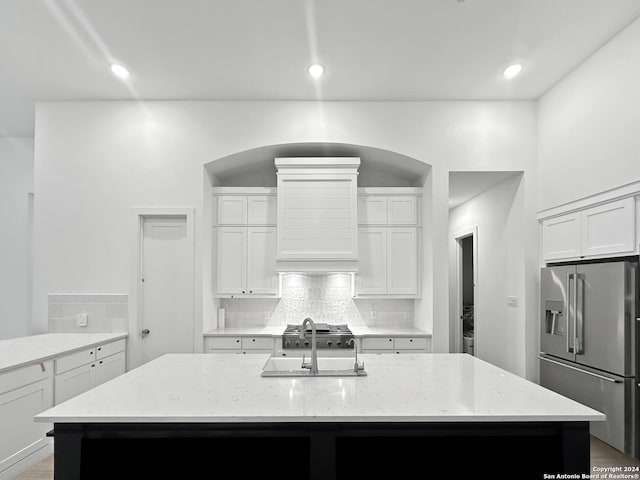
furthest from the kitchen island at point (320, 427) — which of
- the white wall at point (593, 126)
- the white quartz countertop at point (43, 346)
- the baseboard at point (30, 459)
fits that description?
the white wall at point (593, 126)

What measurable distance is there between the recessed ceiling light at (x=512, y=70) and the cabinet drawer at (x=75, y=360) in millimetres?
4446

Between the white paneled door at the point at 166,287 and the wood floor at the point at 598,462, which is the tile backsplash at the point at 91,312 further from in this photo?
the wood floor at the point at 598,462

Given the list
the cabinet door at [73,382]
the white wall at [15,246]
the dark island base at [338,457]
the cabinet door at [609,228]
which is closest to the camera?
the dark island base at [338,457]

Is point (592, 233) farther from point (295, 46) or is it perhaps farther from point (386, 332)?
point (295, 46)

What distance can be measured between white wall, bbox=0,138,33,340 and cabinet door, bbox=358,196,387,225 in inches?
168

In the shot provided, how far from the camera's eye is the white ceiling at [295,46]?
121 inches

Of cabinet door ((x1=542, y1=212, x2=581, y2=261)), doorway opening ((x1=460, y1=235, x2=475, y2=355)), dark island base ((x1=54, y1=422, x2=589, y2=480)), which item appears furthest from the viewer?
doorway opening ((x1=460, y1=235, x2=475, y2=355))

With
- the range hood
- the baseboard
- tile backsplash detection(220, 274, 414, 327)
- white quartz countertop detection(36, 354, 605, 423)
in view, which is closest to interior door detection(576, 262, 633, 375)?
white quartz countertop detection(36, 354, 605, 423)

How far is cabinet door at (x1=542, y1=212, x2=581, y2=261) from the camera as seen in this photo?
12.5 feet

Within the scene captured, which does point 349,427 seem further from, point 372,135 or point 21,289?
point 21,289

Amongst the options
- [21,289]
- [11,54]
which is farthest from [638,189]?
[21,289]

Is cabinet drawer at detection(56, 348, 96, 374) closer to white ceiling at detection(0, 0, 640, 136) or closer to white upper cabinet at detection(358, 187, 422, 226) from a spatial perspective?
white ceiling at detection(0, 0, 640, 136)

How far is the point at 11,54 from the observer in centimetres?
369

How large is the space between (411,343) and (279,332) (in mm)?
1360
